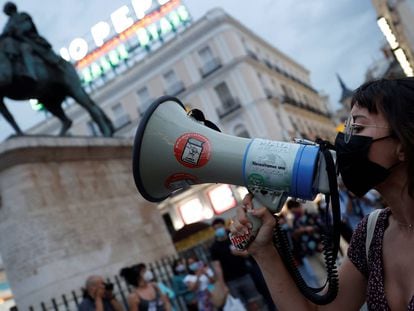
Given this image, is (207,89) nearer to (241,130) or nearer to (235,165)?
(241,130)

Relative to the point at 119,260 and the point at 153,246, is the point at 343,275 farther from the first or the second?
the point at 153,246

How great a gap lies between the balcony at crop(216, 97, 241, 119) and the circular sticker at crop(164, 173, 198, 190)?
33.5 m

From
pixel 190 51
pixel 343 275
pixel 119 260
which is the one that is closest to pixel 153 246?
pixel 119 260

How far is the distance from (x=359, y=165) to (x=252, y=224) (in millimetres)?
417

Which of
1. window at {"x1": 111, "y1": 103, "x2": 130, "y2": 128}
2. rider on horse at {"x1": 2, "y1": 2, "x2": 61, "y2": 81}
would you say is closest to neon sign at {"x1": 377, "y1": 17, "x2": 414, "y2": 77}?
rider on horse at {"x1": 2, "y1": 2, "x2": 61, "y2": 81}

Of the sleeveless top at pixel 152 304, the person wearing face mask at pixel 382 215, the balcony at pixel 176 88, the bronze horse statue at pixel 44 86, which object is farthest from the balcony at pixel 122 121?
the person wearing face mask at pixel 382 215

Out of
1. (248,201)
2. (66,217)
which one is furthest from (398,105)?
(66,217)

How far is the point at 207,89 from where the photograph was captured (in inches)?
1423

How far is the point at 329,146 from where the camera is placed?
1.80m

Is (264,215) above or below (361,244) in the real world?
above

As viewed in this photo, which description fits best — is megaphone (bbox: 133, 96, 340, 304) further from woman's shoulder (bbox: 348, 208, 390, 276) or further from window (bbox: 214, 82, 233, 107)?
window (bbox: 214, 82, 233, 107)

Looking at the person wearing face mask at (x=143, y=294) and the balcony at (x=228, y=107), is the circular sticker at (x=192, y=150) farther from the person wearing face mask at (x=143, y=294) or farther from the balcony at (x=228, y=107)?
the balcony at (x=228, y=107)

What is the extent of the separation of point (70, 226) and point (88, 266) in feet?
1.92

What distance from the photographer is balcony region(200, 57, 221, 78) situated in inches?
1412
